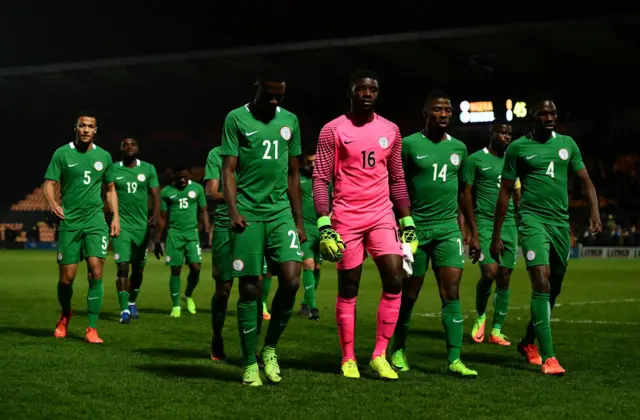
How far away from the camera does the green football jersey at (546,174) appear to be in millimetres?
8211

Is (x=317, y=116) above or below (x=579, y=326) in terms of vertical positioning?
above

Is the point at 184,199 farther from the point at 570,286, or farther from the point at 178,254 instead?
the point at 570,286

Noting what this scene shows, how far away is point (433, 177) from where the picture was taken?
27.0 feet

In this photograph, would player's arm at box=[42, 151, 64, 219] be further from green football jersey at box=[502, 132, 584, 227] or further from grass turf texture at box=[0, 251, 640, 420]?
green football jersey at box=[502, 132, 584, 227]

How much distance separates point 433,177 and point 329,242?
150 cm

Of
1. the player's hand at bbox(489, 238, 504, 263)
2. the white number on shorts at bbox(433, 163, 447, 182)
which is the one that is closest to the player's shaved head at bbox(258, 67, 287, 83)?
the white number on shorts at bbox(433, 163, 447, 182)

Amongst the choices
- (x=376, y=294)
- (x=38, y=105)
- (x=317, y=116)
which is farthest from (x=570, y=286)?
(x=38, y=105)

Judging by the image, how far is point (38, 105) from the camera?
50.8m

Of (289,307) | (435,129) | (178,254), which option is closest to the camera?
(289,307)

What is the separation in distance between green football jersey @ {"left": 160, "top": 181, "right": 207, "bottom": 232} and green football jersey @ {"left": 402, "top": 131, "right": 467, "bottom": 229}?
6.70 meters

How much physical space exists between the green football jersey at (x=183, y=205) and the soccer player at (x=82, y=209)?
4.07 m

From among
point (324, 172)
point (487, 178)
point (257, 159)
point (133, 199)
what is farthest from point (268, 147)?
point (133, 199)

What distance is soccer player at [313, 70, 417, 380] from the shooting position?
24.5 ft

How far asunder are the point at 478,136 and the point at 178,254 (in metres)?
29.3
